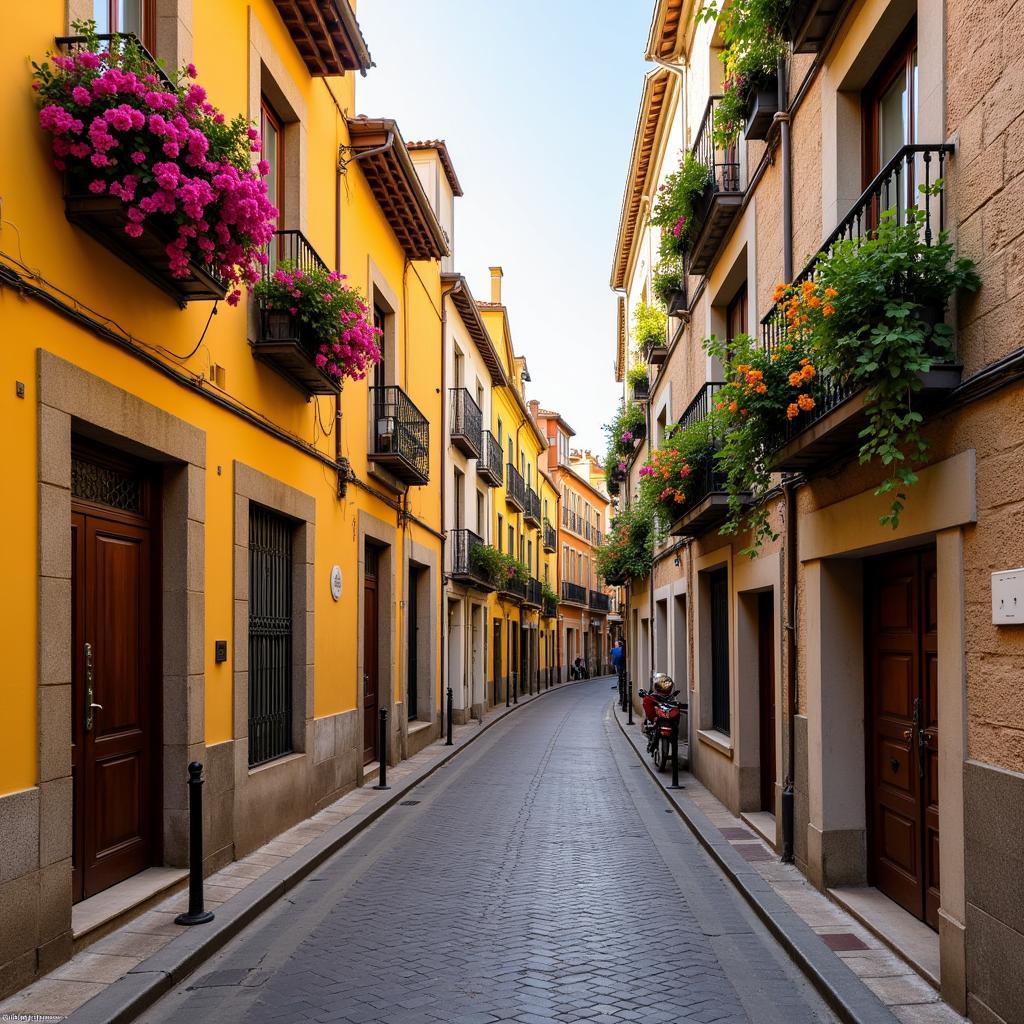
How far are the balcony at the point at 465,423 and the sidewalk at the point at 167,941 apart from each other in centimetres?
1196

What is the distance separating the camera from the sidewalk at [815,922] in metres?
4.88

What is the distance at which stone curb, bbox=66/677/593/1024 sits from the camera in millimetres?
4711

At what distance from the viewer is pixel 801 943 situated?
5.76 m

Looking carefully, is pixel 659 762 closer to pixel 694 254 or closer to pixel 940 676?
pixel 694 254

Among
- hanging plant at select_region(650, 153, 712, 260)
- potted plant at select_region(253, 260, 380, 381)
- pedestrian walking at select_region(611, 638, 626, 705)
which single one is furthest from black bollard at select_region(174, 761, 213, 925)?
pedestrian walking at select_region(611, 638, 626, 705)

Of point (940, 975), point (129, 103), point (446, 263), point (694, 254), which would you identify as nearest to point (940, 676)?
point (940, 975)

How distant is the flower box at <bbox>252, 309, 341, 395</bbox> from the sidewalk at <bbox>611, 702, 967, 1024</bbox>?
543cm

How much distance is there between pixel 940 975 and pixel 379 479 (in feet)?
31.7

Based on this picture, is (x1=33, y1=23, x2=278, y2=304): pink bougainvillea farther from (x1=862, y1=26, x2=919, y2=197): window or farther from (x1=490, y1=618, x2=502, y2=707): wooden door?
(x1=490, y1=618, x2=502, y2=707): wooden door

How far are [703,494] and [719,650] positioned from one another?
242 cm

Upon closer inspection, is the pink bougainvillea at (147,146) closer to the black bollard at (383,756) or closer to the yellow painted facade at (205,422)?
the yellow painted facade at (205,422)

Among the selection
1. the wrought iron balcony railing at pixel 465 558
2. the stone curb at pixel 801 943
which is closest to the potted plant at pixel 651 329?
the wrought iron balcony railing at pixel 465 558

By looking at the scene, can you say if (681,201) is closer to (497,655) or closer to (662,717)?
(662,717)

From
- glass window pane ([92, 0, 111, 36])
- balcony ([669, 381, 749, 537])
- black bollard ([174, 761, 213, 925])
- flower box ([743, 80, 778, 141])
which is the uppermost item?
flower box ([743, 80, 778, 141])
